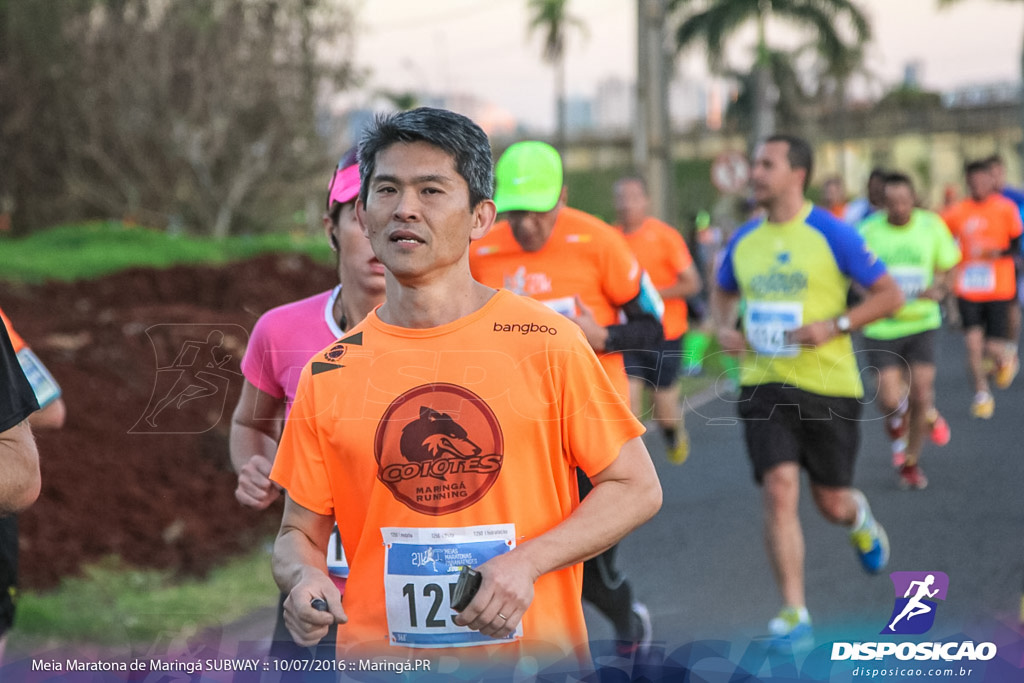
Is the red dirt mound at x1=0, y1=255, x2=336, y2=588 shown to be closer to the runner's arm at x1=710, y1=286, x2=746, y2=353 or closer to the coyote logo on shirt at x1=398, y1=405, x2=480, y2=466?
the coyote logo on shirt at x1=398, y1=405, x2=480, y2=466

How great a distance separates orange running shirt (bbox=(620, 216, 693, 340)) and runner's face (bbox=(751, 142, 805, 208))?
4.23 meters

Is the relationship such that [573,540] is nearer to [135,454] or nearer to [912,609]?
[912,609]

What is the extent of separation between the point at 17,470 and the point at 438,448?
2.80 ft

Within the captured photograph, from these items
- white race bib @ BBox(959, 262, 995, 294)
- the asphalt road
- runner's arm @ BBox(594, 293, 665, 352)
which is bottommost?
the asphalt road

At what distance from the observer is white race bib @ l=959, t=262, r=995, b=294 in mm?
12820

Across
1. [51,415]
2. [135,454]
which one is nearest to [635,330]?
[51,415]

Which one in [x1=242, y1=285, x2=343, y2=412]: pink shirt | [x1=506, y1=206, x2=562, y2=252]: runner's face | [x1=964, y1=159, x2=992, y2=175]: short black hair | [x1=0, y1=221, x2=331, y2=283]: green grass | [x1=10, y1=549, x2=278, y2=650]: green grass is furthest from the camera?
[x1=0, y1=221, x2=331, y2=283]: green grass

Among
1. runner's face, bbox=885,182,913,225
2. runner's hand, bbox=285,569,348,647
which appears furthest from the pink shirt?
runner's face, bbox=885,182,913,225

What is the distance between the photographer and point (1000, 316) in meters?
12.8

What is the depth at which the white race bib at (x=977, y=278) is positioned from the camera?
12820 millimetres

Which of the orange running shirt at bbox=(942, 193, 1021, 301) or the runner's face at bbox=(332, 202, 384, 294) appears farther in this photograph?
the orange running shirt at bbox=(942, 193, 1021, 301)

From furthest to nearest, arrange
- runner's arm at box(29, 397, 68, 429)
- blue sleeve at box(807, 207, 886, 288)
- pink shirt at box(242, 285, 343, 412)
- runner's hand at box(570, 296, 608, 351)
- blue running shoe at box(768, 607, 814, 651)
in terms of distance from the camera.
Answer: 1. blue sleeve at box(807, 207, 886, 288)
2. blue running shoe at box(768, 607, 814, 651)
3. runner's hand at box(570, 296, 608, 351)
4. runner's arm at box(29, 397, 68, 429)
5. pink shirt at box(242, 285, 343, 412)

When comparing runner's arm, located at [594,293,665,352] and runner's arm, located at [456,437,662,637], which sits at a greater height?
runner's arm, located at [594,293,665,352]

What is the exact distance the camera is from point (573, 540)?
2631mm
